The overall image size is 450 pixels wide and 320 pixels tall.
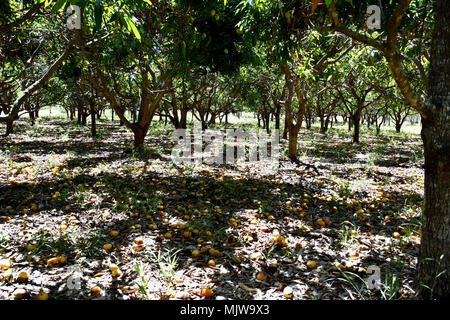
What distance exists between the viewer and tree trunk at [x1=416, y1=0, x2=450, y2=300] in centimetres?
199

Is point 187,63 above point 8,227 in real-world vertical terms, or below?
above

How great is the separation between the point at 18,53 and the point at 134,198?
21.7 feet

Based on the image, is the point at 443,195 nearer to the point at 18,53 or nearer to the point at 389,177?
the point at 389,177

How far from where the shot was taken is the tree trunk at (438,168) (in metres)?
1.99

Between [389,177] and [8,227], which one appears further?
[389,177]

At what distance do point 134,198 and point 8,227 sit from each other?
5.47 ft

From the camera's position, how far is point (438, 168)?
80.2 inches

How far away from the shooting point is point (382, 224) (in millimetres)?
3922

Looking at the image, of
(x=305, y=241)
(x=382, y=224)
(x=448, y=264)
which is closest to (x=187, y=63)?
(x=305, y=241)

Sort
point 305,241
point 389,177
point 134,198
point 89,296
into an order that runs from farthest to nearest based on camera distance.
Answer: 1. point 389,177
2. point 134,198
3. point 305,241
4. point 89,296

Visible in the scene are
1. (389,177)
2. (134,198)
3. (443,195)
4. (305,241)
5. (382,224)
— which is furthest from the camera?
(389,177)

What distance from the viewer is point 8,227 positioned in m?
3.42
